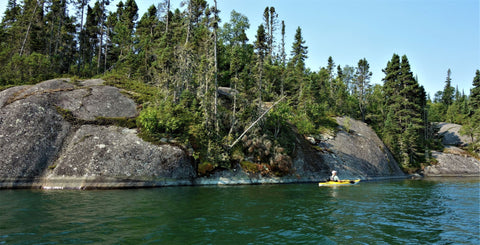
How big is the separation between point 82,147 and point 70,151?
1002 millimetres

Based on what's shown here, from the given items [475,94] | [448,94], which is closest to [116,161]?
[475,94]

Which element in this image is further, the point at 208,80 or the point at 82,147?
the point at 208,80

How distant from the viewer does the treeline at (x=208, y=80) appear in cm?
3222

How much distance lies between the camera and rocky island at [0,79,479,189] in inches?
909

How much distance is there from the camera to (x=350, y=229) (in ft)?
39.1

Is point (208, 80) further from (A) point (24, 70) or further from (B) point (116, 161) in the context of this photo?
(A) point (24, 70)

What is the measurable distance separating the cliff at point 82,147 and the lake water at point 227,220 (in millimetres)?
4587

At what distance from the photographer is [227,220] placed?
42.2 ft

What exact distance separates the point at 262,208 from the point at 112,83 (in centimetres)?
2808

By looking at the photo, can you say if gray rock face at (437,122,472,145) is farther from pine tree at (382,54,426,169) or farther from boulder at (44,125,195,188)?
boulder at (44,125,195,188)

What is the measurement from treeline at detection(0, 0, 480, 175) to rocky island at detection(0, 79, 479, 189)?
1.86 m

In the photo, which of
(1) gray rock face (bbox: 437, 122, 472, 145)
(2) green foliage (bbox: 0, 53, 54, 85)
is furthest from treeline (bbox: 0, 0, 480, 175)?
(1) gray rock face (bbox: 437, 122, 472, 145)

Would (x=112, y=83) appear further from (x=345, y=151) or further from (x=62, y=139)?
(x=345, y=151)

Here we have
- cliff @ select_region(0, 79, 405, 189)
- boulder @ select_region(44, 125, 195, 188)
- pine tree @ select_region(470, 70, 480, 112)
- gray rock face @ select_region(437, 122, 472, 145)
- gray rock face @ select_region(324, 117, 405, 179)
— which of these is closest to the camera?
cliff @ select_region(0, 79, 405, 189)
